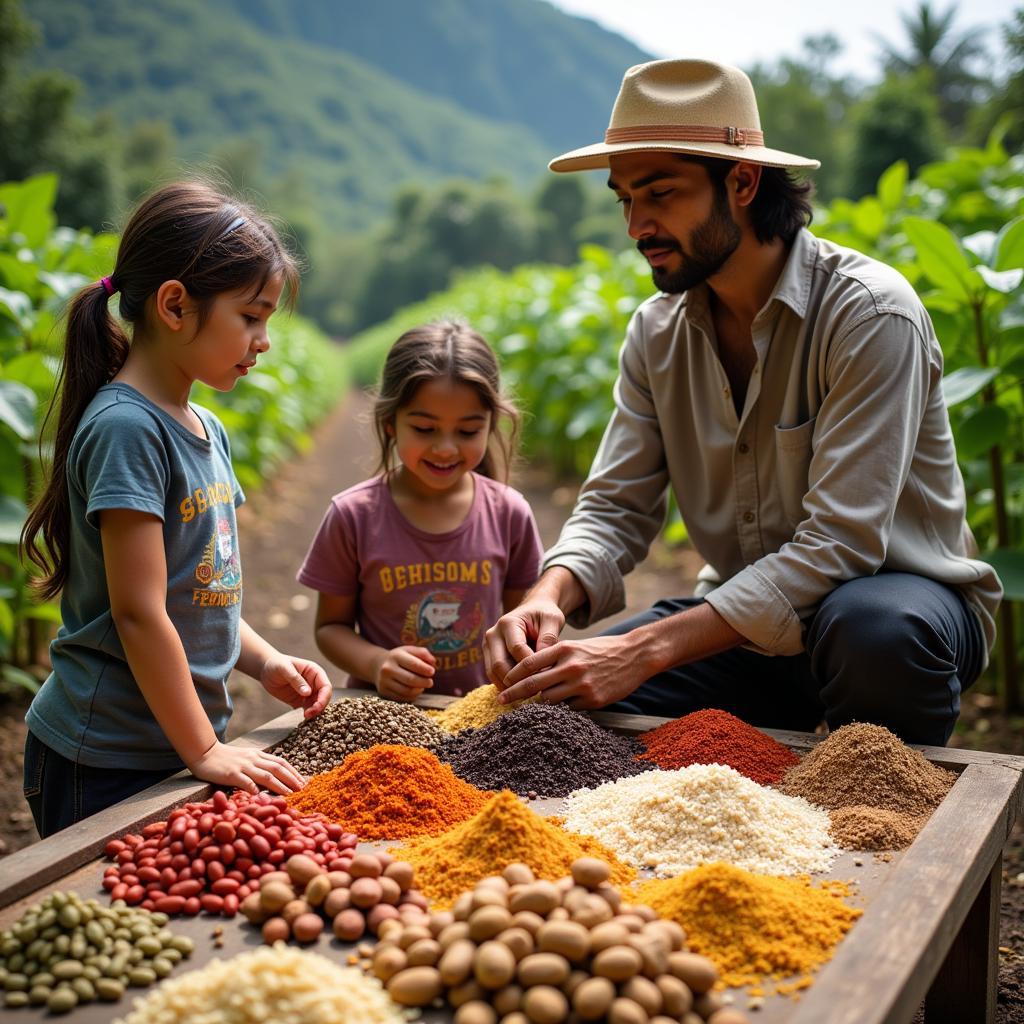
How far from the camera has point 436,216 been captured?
66.5 m

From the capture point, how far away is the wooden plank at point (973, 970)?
1.78 meters

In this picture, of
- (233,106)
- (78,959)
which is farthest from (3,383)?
(233,106)

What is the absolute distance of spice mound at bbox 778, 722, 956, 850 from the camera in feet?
5.69

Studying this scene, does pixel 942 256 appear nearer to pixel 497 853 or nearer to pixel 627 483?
pixel 627 483

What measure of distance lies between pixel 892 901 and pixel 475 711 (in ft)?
3.39

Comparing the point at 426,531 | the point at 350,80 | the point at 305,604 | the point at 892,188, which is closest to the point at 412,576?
the point at 426,531

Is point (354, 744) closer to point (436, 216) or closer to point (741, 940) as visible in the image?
point (741, 940)

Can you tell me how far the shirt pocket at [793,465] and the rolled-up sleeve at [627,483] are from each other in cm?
39

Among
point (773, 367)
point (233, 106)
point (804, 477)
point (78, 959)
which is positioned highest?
point (233, 106)

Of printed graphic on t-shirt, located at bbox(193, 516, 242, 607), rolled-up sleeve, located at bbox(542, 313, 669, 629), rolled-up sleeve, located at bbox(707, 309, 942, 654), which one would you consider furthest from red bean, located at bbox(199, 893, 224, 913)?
rolled-up sleeve, located at bbox(542, 313, 669, 629)

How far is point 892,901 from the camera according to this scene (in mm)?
1415

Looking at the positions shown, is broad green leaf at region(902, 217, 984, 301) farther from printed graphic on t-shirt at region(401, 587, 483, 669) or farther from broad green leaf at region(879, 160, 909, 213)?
broad green leaf at region(879, 160, 909, 213)

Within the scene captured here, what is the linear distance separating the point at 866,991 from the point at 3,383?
271 centimetres

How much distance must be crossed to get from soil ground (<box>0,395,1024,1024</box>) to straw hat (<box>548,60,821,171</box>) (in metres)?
1.11
